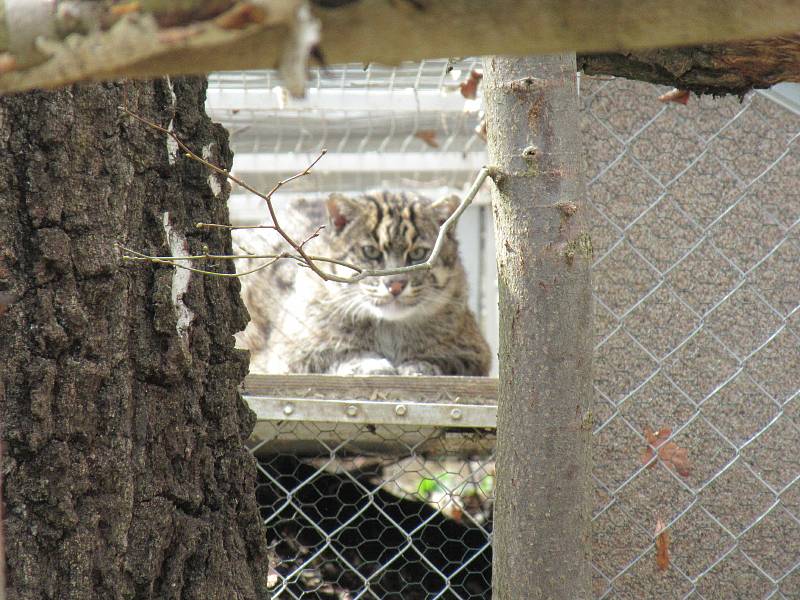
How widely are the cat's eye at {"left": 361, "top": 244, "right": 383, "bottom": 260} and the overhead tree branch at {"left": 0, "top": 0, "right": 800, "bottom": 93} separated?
3.45m

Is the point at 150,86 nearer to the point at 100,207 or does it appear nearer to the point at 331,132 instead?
the point at 100,207

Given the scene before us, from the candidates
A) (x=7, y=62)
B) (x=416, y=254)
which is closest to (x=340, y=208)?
(x=416, y=254)

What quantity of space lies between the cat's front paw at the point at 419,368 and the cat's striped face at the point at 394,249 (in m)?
0.21

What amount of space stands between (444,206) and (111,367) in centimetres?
279

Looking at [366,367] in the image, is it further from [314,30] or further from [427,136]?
[314,30]

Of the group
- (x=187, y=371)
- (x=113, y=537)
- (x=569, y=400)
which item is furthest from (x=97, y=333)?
(x=569, y=400)

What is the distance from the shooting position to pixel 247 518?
5.60 feet

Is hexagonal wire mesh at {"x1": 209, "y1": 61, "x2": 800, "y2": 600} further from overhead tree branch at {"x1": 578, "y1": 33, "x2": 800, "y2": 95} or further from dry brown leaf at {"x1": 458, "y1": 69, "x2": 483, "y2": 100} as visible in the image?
overhead tree branch at {"x1": 578, "y1": 33, "x2": 800, "y2": 95}

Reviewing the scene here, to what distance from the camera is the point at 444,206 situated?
4117mm

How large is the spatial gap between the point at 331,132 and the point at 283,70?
13.7 ft

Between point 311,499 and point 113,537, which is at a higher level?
point 311,499

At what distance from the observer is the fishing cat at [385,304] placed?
3982mm

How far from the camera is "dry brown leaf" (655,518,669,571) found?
3.03 metres

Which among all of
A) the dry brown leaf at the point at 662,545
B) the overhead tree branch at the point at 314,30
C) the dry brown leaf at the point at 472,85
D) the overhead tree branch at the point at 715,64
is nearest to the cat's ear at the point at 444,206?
the dry brown leaf at the point at 472,85
